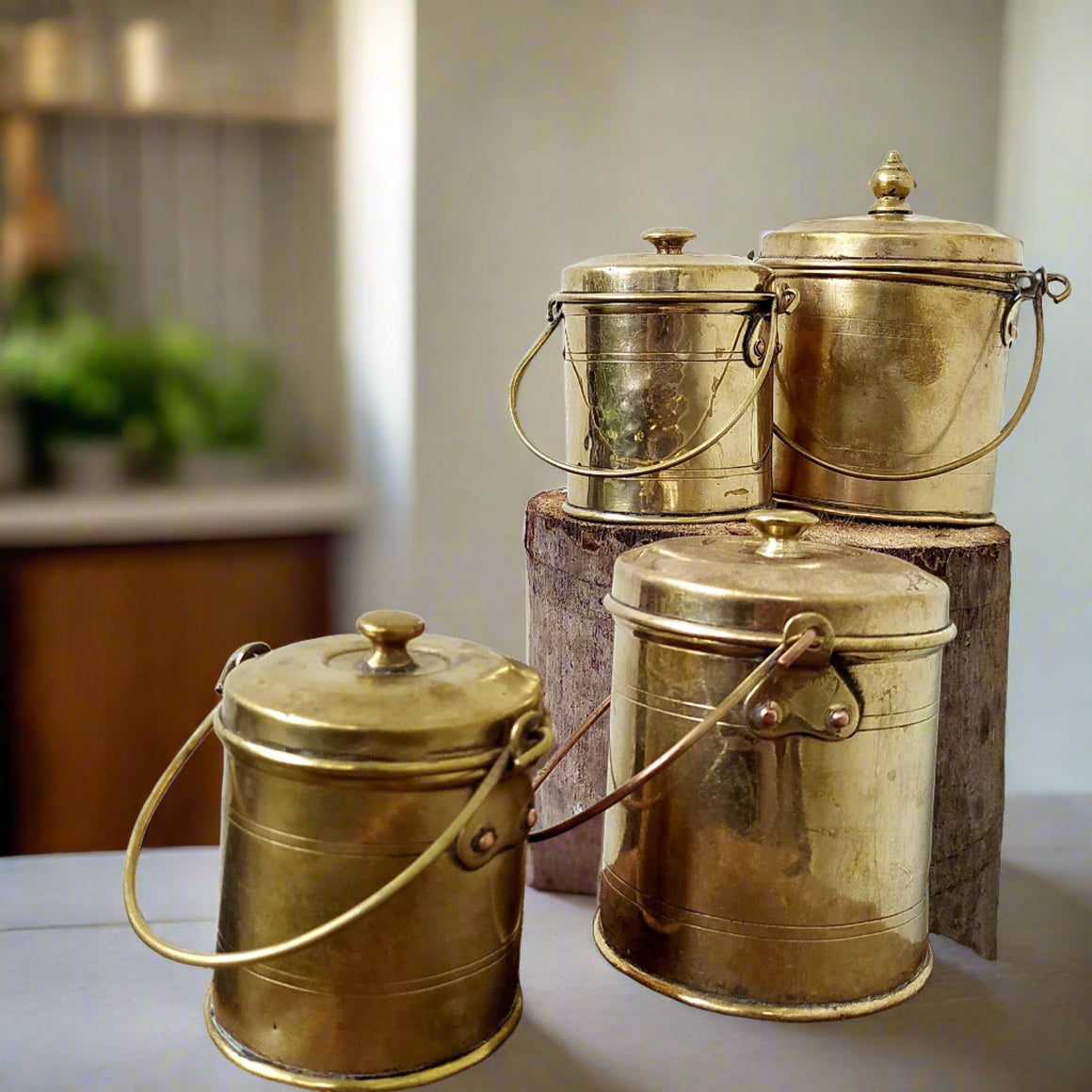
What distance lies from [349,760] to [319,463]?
8.37 ft

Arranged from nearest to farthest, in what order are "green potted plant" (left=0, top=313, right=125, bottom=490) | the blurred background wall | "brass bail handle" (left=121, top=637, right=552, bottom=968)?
"brass bail handle" (left=121, top=637, right=552, bottom=968) < the blurred background wall < "green potted plant" (left=0, top=313, right=125, bottom=490)

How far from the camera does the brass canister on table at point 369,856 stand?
844mm

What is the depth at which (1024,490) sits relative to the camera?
2.21 metres

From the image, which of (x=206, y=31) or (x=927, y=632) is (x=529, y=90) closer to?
(x=206, y=31)

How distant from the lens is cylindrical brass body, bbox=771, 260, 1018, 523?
1.21m

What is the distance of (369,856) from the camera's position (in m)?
0.85

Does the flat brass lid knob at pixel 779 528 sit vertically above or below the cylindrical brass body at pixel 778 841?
above

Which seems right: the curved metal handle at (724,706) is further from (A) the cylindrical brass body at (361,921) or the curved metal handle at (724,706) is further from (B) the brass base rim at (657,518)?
(B) the brass base rim at (657,518)

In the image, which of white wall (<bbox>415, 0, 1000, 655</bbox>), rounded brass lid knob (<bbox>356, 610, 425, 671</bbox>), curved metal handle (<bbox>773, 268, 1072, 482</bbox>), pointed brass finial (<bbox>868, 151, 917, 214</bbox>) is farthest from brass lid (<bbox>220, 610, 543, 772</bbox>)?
white wall (<bbox>415, 0, 1000, 655</bbox>)

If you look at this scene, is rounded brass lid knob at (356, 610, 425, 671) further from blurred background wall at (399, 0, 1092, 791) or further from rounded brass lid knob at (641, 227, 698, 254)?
blurred background wall at (399, 0, 1092, 791)

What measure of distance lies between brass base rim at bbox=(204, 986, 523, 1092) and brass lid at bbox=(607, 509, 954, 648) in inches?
13.3

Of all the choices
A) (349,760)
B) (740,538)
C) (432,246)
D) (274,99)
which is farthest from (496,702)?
(274,99)

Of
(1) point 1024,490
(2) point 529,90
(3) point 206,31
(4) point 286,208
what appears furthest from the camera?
(4) point 286,208

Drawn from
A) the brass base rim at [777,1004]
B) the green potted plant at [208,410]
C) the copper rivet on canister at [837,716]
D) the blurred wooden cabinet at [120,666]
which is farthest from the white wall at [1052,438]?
the green potted plant at [208,410]
